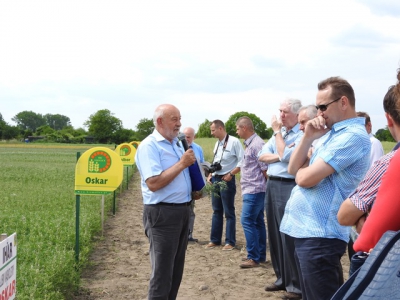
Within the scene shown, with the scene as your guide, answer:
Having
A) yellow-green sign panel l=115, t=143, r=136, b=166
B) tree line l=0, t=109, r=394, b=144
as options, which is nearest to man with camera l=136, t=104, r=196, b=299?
yellow-green sign panel l=115, t=143, r=136, b=166

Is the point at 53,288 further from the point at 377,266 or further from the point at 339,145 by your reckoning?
the point at 377,266

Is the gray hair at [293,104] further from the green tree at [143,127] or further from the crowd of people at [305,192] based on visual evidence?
the green tree at [143,127]

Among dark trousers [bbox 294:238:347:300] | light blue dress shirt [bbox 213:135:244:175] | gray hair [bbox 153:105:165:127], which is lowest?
dark trousers [bbox 294:238:347:300]

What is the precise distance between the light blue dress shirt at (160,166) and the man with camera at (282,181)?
139 cm

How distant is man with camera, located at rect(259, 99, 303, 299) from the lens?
612 cm

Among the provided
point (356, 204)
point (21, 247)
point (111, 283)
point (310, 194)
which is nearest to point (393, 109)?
point (356, 204)

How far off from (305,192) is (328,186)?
0.17 metres

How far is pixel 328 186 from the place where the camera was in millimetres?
3984

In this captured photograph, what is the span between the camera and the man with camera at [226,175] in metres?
9.38

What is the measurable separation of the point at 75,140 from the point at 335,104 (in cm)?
13527

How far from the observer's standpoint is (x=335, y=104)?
4004mm

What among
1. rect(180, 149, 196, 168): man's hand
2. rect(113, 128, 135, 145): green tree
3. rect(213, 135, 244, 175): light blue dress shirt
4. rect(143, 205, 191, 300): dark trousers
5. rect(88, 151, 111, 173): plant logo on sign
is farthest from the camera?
rect(113, 128, 135, 145): green tree

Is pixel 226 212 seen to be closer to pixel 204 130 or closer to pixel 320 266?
pixel 320 266

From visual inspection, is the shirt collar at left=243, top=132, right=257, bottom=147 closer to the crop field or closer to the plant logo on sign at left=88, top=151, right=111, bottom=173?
the plant logo on sign at left=88, top=151, right=111, bottom=173
